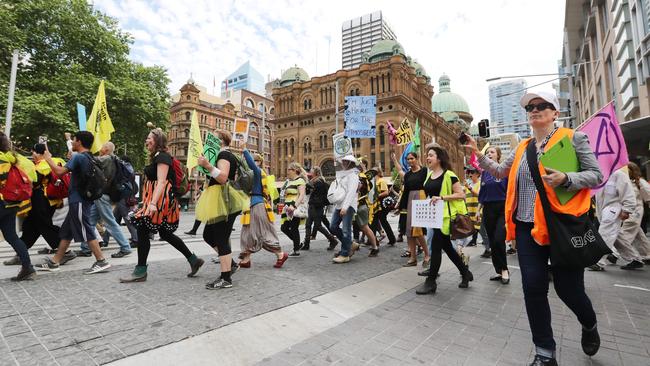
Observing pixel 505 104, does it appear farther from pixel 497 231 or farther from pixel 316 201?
pixel 497 231

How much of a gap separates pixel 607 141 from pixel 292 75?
2687 inches

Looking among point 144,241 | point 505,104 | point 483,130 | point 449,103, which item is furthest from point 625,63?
point 505,104

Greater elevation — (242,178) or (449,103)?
(449,103)

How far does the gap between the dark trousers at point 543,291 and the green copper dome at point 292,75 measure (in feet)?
222

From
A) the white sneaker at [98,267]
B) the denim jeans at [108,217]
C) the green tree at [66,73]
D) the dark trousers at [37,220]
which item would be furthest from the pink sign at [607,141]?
the green tree at [66,73]

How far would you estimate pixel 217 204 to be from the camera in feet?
13.8

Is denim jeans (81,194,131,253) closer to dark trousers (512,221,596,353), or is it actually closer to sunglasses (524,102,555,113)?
dark trousers (512,221,596,353)

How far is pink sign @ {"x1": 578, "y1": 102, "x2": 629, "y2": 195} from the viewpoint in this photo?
3371 mm

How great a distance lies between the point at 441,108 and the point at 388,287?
320ft

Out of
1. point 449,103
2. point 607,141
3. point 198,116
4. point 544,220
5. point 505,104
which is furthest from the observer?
point 505,104

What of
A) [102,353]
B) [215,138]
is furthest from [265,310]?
[215,138]

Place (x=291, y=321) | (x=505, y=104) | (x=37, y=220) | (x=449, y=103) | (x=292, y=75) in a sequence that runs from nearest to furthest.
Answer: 1. (x=291, y=321)
2. (x=37, y=220)
3. (x=292, y=75)
4. (x=449, y=103)
5. (x=505, y=104)

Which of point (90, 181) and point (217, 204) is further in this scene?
point (90, 181)

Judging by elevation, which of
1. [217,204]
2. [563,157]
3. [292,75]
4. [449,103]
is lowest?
[217,204]
